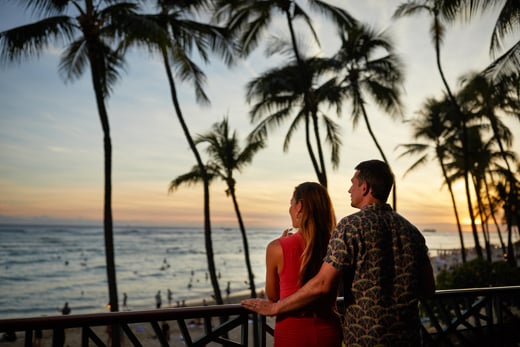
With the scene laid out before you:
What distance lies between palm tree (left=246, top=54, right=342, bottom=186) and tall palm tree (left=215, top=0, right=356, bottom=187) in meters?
1.98

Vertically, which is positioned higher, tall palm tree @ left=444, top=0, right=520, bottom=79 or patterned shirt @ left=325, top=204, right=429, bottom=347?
tall palm tree @ left=444, top=0, right=520, bottom=79

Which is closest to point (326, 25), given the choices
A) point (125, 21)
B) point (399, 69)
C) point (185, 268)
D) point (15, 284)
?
point (399, 69)

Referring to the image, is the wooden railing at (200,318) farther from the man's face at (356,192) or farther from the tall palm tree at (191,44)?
the tall palm tree at (191,44)

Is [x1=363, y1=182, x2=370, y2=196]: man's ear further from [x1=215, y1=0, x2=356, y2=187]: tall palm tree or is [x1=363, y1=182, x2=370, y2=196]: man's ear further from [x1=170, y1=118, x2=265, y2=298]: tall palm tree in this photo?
[x1=170, y1=118, x2=265, y2=298]: tall palm tree

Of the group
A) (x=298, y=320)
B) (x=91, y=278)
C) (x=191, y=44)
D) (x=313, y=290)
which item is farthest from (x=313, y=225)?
(x=91, y=278)

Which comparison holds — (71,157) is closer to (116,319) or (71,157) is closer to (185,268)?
(185,268)

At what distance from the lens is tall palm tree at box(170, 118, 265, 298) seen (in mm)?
18516

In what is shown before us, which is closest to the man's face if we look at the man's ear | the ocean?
the man's ear

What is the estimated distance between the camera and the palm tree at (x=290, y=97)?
692 inches

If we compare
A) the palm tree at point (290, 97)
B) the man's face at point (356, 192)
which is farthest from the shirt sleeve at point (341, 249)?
the palm tree at point (290, 97)

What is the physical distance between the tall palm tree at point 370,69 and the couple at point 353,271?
54.1 feet

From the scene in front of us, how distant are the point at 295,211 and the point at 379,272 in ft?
1.71

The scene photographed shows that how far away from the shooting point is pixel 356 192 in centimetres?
201

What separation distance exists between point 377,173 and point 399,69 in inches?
696
